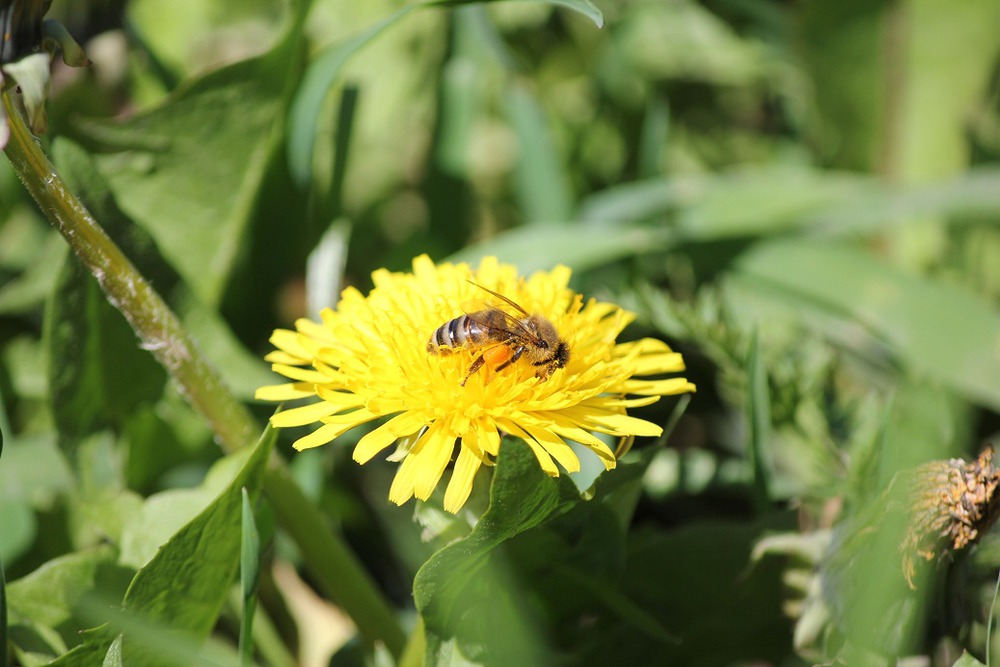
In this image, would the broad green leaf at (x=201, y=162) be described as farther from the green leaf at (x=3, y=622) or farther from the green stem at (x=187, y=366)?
the green leaf at (x=3, y=622)

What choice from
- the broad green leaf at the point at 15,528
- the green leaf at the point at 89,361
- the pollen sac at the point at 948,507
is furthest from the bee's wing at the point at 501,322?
the broad green leaf at the point at 15,528

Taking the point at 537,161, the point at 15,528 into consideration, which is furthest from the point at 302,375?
the point at 537,161

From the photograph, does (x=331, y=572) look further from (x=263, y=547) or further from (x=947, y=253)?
(x=947, y=253)

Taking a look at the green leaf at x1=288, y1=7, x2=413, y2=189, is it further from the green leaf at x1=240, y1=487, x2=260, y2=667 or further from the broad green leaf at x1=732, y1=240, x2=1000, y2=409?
the broad green leaf at x1=732, y1=240, x2=1000, y2=409

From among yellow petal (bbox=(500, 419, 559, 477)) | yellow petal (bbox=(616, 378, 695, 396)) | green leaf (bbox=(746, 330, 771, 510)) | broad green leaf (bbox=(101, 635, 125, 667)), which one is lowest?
green leaf (bbox=(746, 330, 771, 510))

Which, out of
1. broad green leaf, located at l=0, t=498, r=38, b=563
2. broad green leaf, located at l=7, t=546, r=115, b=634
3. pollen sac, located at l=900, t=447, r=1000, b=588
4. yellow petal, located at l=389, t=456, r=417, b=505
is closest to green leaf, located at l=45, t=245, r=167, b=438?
broad green leaf, located at l=0, t=498, r=38, b=563
